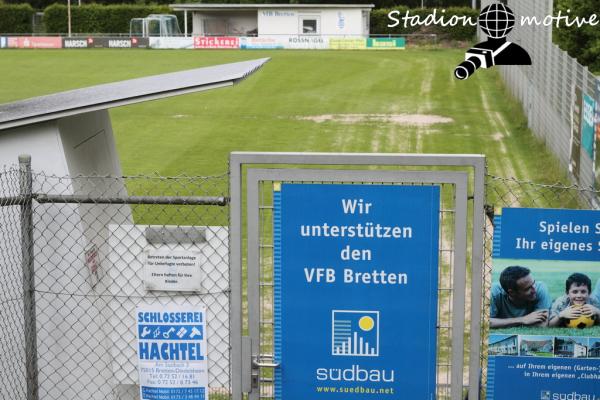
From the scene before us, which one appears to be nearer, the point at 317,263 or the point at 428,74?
the point at 317,263

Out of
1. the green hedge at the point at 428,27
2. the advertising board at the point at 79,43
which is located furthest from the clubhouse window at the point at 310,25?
the advertising board at the point at 79,43

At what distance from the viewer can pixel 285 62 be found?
4438 cm

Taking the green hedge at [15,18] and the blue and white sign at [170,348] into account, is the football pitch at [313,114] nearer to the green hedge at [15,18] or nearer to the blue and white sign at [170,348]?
the blue and white sign at [170,348]

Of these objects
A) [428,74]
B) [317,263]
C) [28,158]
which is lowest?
[428,74]

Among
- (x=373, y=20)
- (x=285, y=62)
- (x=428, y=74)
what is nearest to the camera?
(x=428, y=74)

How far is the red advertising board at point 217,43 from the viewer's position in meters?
56.3

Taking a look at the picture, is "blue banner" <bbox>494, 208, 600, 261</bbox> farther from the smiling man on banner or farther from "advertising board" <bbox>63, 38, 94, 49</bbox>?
"advertising board" <bbox>63, 38, 94, 49</bbox>

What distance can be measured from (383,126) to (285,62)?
18.7m

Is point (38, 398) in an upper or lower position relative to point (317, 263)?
lower

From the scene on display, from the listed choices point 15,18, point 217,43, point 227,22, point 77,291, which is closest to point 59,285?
point 77,291

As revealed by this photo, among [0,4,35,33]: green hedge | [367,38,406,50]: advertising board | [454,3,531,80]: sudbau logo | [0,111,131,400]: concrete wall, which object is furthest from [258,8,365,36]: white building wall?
[0,111,131,400]: concrete wall

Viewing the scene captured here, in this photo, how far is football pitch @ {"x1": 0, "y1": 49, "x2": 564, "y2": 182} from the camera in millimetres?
22141

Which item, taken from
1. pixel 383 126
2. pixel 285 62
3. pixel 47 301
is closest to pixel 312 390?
pixel 47 301

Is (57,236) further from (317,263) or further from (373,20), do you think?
(373,20)
